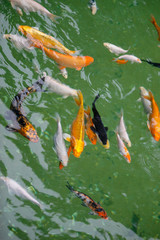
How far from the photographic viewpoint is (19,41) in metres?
2.79

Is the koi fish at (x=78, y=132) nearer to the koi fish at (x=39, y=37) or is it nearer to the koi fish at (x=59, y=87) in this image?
the koi fish at (x=59, y=87)

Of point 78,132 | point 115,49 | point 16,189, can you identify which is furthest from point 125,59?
point 16,189

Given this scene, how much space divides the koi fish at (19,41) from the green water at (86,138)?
0.14m

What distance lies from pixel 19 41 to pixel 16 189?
1.59 m

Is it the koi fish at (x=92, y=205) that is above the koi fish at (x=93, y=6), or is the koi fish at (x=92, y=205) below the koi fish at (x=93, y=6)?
below

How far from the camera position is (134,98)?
324 centimetres

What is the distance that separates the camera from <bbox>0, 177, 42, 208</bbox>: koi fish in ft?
8.52

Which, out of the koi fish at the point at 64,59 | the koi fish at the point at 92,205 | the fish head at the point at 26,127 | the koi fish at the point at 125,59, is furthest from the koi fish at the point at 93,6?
the koi fish at the point at 92,205

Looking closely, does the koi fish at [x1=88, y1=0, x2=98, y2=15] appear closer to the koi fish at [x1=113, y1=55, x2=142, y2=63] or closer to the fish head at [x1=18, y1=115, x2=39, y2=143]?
the koi fish at [x1=113, y1=55, x2=142, y2=63]

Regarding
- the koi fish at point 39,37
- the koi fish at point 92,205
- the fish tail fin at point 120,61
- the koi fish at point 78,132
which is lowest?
the koi fish at point 92,205

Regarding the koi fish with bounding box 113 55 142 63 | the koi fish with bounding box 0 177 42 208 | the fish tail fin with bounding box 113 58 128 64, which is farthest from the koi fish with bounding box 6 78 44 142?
the fish tail fin with bounding box 113 58 128 64

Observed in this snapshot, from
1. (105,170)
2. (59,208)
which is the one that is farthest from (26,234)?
(105,170)

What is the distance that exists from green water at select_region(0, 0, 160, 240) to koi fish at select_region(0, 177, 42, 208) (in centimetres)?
7

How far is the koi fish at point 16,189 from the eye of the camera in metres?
2.60
